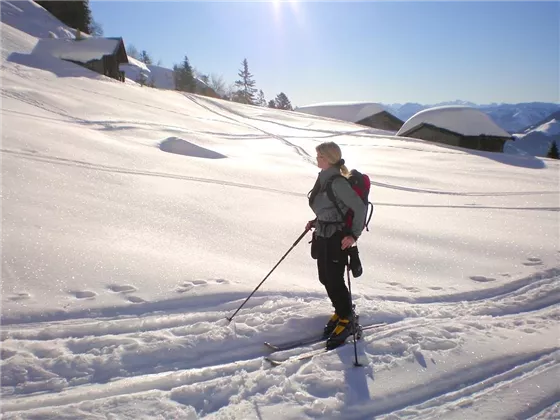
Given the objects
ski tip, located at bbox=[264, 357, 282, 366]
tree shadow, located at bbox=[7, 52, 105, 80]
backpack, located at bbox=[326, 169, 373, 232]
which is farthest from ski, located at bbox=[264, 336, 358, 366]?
tree shadow, located at bbox=[7, 52, 105, 80]

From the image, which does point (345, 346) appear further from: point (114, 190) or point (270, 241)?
point (114, 190)

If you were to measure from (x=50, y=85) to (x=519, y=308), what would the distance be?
22.5 m

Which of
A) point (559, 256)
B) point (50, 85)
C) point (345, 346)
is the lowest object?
point (345, 346)

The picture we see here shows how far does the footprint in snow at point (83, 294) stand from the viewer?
11.3 feet

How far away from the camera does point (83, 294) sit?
3.47 meters

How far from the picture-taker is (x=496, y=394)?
8.31 feet

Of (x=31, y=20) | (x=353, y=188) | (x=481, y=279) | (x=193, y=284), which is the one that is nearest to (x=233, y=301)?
(x=193, y=284)

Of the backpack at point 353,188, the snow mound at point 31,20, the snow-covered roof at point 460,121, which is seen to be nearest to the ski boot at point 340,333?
the backpack at point 353,188

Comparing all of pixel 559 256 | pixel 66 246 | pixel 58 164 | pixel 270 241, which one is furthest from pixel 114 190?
pixel 559 256

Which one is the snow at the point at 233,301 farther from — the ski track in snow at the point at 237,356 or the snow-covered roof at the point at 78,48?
the snow-covered roof at the point at 78,48

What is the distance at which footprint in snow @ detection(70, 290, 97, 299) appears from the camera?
11.3 ft

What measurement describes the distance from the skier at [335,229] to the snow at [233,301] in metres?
0.30

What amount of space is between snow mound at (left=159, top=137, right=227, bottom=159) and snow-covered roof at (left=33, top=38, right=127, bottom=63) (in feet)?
78.8

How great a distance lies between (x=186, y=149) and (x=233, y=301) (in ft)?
32.9
